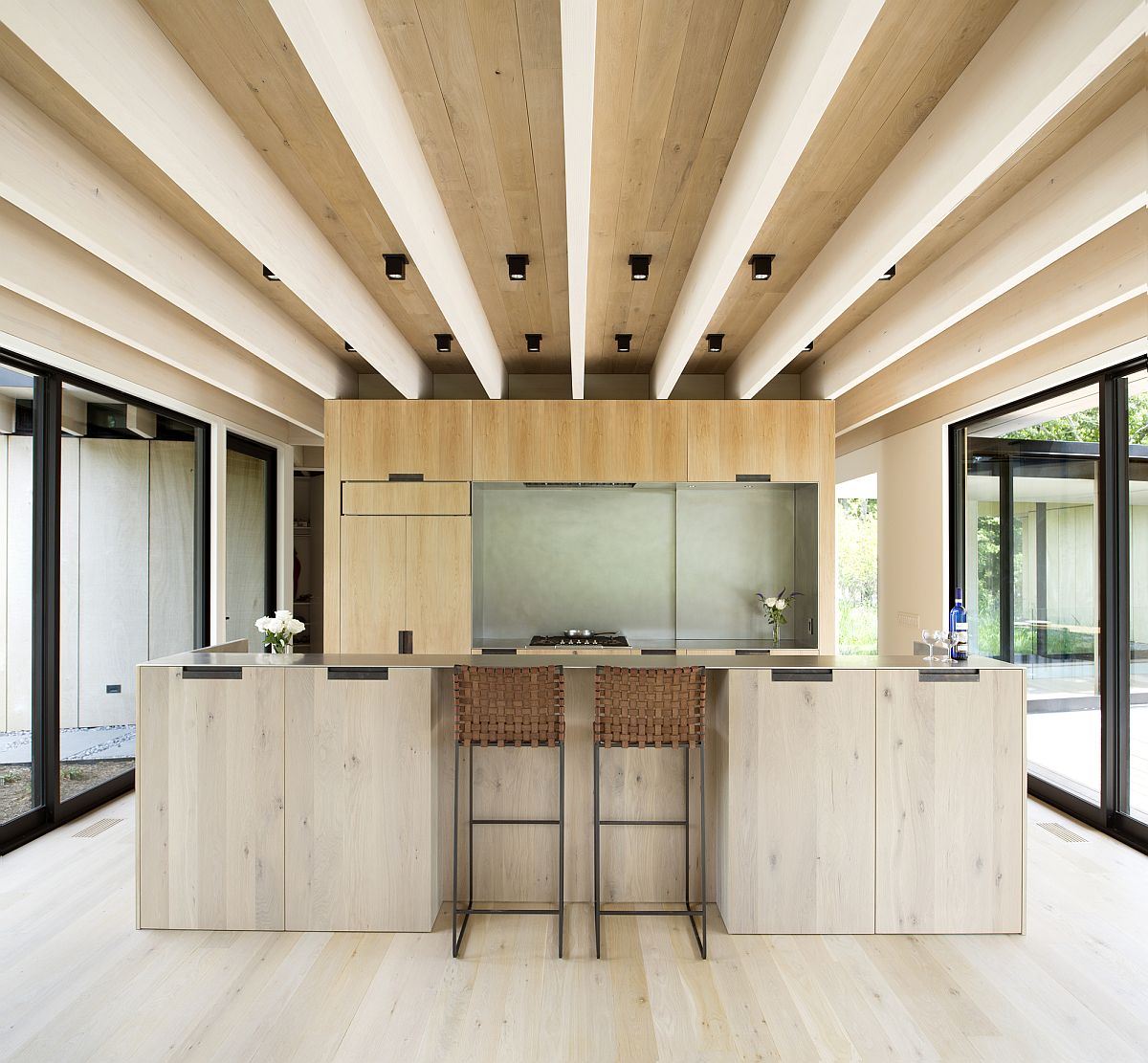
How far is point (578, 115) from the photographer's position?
171cm

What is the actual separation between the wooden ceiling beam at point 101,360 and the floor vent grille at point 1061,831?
547cm

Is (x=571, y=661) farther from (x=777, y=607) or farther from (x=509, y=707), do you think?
(x=777, y=607)

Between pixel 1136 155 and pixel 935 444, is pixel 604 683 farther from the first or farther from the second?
pixel 935 444

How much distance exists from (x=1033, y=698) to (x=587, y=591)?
115 inches

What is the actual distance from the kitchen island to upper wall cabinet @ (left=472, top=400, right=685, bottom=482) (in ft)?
7.03

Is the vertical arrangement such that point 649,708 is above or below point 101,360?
below

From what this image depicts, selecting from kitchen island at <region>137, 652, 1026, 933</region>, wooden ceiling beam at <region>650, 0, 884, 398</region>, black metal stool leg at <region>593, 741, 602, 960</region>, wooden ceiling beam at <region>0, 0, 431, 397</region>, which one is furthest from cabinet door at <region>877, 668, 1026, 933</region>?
wooden ceiling beam at <region>0, 0, 431, 397</region>

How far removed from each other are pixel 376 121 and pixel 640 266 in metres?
1.65

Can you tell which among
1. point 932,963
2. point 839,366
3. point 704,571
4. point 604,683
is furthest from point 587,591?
point 932,963

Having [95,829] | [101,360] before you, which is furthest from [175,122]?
[95,829]

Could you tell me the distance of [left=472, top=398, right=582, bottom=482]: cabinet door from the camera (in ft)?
16.0

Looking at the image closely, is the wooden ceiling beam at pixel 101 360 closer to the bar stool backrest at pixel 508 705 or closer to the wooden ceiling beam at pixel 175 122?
the wooden ceiling beam at pixel 175 122

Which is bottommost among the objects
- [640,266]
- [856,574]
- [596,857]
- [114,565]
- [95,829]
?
[95,829]

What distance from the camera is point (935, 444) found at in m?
5.22
